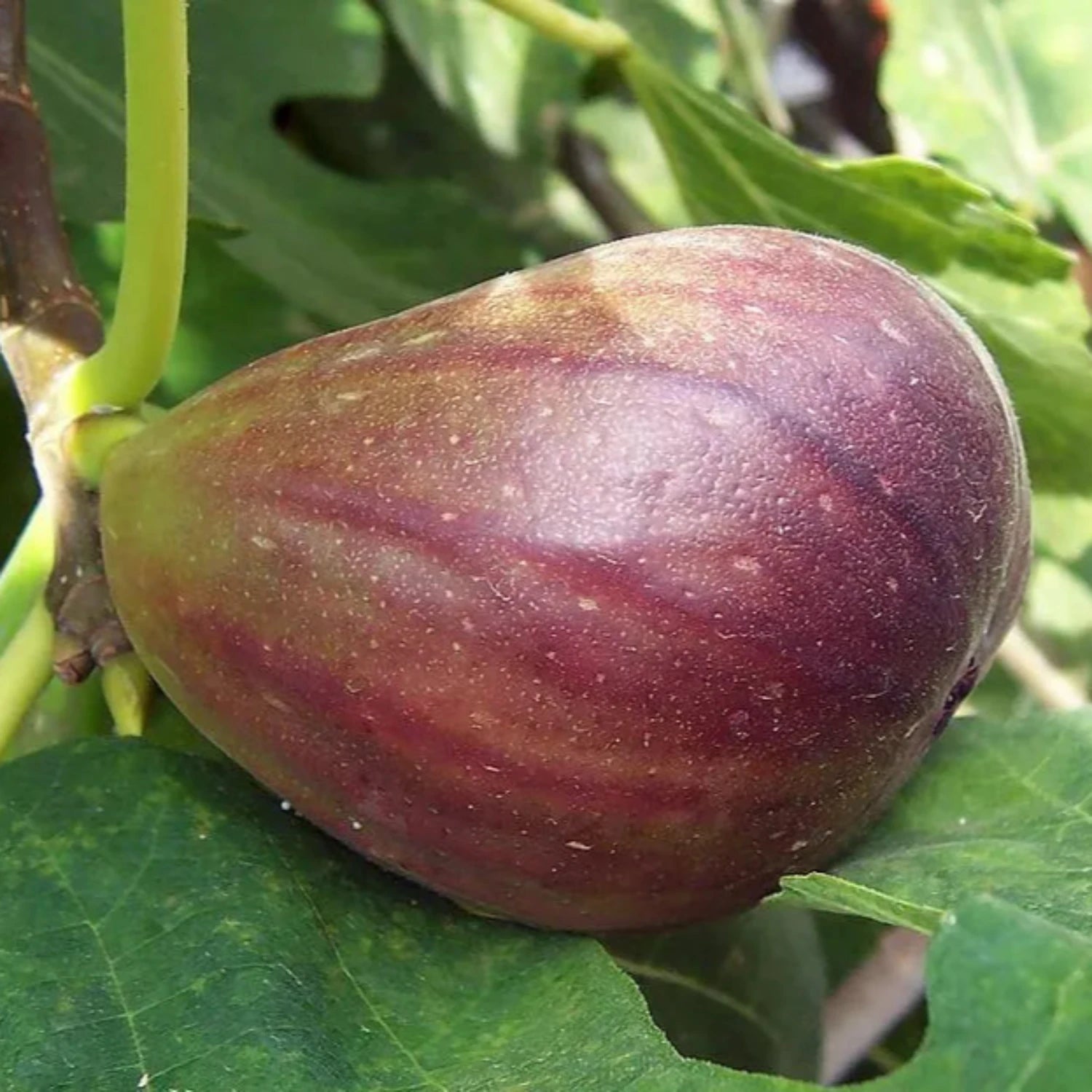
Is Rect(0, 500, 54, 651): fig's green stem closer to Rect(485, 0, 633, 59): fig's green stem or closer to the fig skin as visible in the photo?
the fig skin

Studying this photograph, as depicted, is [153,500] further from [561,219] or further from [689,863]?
[561,219]

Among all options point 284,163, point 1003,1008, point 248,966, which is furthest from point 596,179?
point 1003,1008

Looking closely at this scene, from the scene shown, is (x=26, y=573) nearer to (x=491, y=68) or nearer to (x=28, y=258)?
(x=28, y=258)

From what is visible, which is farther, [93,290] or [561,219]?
[561,219]

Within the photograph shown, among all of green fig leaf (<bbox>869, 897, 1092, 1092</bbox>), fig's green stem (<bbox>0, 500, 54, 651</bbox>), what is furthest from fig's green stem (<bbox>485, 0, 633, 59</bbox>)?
green fig leaf (<bbox>869, 897, 1092, 1092</bbox>)

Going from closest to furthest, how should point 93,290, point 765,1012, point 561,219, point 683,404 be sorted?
point 683,404, point 765,1012, point 93,290, point 561,219

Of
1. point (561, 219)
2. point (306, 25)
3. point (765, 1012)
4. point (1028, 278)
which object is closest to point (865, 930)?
point (765, 1012)

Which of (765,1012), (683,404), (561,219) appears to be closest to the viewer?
(683,404)
